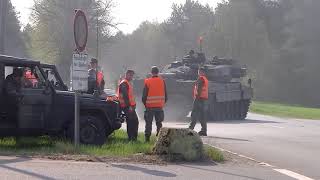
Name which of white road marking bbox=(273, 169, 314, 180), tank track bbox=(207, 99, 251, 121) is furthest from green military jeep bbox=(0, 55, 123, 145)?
tank track bbox=(207, 99, 251, 121)

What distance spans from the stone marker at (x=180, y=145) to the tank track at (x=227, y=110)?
14730 mm

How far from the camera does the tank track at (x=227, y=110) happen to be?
27000 mm

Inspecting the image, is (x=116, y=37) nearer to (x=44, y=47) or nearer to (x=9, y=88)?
(x=44, y=47)

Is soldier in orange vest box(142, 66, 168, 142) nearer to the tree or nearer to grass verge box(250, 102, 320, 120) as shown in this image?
grass verge box(250, 102, 320, 120)

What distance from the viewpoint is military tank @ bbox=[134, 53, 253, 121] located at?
27.0 meters

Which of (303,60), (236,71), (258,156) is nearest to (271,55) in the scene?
(303,60)

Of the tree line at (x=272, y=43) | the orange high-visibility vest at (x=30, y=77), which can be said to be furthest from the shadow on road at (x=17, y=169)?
the tree line at (x=272, y=43)

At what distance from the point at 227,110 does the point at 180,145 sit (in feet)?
56.2

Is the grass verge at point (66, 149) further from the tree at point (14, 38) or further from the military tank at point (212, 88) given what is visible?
the tree at point (14, 38)

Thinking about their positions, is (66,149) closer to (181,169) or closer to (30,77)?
(30,77)

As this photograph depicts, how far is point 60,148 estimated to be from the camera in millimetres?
11891

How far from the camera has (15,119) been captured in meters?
12.4

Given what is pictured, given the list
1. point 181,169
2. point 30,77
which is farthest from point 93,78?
point 181,169

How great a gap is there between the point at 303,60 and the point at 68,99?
62.6 metres
